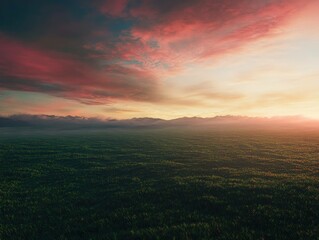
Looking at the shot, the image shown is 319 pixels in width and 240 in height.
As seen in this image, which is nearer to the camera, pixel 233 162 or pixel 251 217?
pixel 251 217

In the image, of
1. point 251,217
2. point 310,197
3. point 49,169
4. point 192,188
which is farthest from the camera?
point 49,169

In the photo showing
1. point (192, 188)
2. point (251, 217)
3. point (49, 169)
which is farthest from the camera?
point (49, 169)

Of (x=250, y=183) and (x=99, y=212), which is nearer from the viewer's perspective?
(x=99, y=212)

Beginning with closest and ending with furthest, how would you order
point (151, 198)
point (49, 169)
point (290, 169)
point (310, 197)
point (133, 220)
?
point (133, 220) < point (310, 197) < point (151, 198) < point (290, 169) < point (49, 169)

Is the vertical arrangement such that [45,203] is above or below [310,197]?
below

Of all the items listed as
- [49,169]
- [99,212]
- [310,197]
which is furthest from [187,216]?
[49,169]

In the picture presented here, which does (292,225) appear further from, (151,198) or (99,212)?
(99,212)

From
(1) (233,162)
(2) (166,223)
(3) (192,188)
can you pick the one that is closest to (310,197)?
(3) (192,188)

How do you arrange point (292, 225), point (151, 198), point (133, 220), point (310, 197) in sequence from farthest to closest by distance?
point (151, 198)
point (310, 197)
point (133, 220)
point (292, 225)

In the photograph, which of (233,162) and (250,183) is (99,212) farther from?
(233,162)
